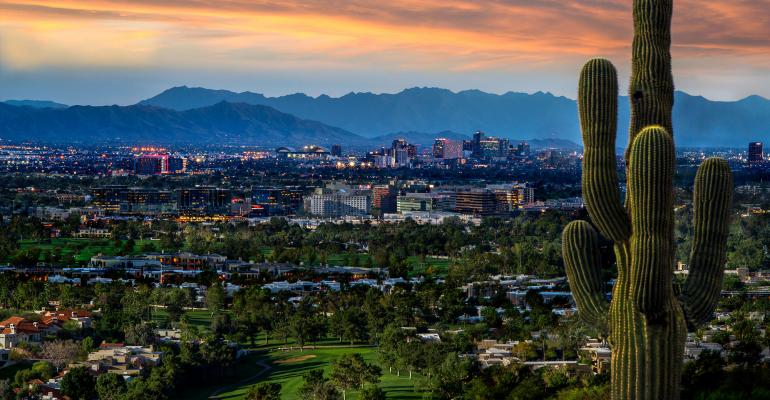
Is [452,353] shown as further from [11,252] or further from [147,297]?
[11,252]

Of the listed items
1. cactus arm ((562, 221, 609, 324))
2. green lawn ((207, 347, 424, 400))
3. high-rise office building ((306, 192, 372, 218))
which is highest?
cactus arm ((562, 221, 609, 324))

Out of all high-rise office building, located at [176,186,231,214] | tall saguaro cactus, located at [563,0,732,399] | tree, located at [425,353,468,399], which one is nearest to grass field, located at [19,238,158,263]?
high-rise office building, located at [176,186,231,214]

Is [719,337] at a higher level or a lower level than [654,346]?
lower

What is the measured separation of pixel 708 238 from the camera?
58.0 ft

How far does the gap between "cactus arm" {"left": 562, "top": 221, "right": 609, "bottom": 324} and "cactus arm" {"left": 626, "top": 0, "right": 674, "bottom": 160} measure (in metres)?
1.28

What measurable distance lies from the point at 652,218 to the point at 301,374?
2320 cm

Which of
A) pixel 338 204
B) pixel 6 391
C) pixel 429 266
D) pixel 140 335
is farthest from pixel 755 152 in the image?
pixel 6 391

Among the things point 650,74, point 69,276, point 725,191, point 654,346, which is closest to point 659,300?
point 654,346

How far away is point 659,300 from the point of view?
1691 cm

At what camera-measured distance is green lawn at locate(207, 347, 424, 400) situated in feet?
117

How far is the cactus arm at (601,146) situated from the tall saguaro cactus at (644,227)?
0.01 meters

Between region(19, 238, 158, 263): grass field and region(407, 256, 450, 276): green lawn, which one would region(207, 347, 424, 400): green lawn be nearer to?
region(407, 256, 450, 276): green lawn

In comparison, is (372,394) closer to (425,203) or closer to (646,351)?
(646,351)

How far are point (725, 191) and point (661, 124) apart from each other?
1.26m
